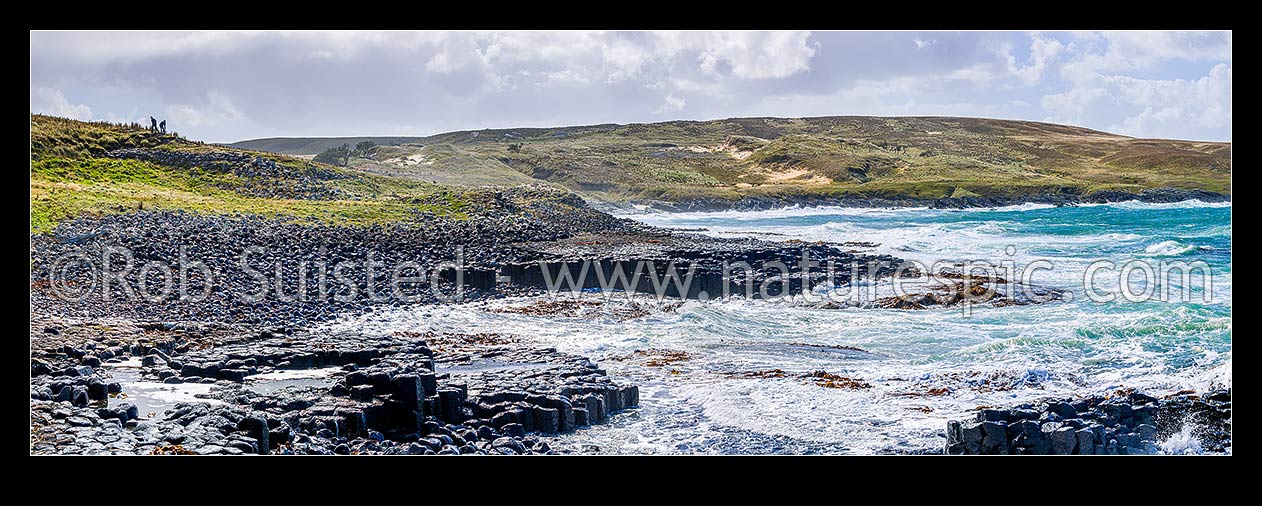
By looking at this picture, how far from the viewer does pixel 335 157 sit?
70250 mm

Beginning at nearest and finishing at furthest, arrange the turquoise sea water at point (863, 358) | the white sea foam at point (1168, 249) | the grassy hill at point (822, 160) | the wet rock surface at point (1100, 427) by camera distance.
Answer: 1. the wet rock surface at point (1100, 427)
2. the turquoise sea water at point (863, 358)
3. the white sea foam at point (1168, 249)
4. the grassy hill at point (822, 160)

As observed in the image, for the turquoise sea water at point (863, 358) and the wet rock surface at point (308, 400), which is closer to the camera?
the wet rock surface at point (308, 400)

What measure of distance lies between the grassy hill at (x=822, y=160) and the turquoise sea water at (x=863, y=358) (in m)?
47.6

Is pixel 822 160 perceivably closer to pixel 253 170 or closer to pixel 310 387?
pixel 253 170

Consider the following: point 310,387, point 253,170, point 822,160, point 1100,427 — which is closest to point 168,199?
point 253,170

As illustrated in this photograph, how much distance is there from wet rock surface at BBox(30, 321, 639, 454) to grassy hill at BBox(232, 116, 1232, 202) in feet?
171

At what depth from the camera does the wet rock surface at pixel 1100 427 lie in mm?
9234

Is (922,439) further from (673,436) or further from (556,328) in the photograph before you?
(556,328)

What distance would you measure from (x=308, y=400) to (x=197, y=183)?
30.9 m

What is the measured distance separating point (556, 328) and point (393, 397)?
8.51 m

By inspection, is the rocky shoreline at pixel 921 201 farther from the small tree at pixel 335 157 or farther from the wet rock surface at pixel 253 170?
the wet rock surface at pixel 253 170

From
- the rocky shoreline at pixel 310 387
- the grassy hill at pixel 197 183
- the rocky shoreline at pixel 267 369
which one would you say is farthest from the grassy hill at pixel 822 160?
the rocky shoreline at pixel 310 387

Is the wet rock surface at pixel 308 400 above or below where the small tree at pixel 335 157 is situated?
below
